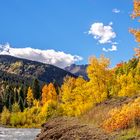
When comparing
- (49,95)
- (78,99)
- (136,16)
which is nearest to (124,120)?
(136,16)

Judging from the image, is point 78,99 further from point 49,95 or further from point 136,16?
point 49,95

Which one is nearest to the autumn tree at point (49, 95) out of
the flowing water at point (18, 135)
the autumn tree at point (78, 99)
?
the autumn tree at point (78, 99)

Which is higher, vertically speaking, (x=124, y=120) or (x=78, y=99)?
(x=78, y=99)

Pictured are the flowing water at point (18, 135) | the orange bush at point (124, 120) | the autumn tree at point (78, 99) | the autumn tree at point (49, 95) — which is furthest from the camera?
the autumn tree at point (49, 95)

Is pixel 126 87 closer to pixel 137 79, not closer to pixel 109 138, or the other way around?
pixel 137 79

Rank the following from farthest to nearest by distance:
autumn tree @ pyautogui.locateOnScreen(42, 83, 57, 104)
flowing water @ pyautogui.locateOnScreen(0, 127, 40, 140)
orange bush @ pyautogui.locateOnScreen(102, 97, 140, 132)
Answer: autumn tree @ pyautogui.locateOnScreen(42, 83, 57, 104) < flowing water @ pyautogui.locateOnScreen(0, 127, 40, 140) < orange bush @ pyautogui.locateOnScreen(102, 97, 140, 132)

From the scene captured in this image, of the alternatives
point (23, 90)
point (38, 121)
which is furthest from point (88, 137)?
point (23, 90)

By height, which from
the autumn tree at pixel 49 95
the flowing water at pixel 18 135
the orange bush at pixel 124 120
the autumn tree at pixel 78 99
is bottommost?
the flowing water at pixel 18 135

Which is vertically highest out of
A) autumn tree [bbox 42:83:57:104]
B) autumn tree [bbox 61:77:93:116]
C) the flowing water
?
autumn tree [bbox 42:83:57:104]

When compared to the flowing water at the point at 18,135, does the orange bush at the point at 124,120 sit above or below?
above

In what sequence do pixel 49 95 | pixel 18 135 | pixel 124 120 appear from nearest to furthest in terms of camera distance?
pixel 124 120, pixel 18 135, pixel 49 95

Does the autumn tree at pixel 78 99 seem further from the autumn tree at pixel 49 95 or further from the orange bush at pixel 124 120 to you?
the autumn tree at pixel 49 95

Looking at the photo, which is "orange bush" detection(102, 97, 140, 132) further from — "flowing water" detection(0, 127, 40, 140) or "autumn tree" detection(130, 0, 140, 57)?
"flowing water" detection(0, 127, 40, 140)

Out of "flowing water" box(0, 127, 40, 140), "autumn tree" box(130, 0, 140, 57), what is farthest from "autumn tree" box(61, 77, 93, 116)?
"autumn tree" box(130, 0, 140, 57)
